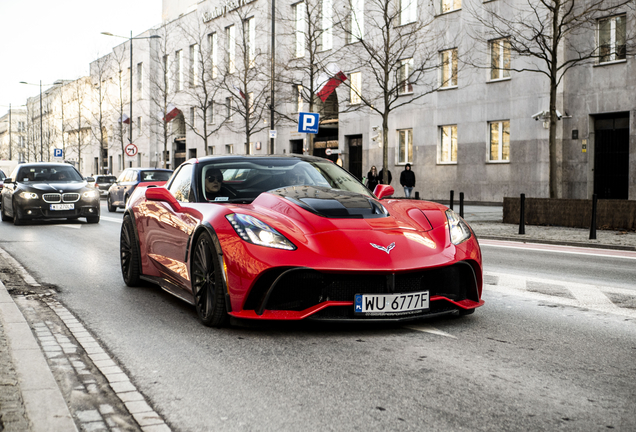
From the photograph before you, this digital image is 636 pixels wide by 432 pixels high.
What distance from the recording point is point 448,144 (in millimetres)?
32062

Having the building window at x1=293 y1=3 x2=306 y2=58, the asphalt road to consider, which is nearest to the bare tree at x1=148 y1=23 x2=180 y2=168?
the building window at x1=293 y1=3 x2=306 y2=58

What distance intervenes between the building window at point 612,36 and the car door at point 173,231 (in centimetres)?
2162

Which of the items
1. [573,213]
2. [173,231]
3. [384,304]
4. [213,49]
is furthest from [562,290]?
[213,49]

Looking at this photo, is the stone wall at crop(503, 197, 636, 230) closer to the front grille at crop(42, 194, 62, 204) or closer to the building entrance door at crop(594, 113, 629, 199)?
the building entrance door at crop(594, 113, 629, 199)

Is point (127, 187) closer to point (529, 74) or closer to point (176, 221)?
point (529, 74)

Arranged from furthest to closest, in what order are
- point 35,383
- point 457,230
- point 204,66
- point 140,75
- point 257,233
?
point 140,75 → point 204,66 → point 457,230 → point 257,233 → point 35,383

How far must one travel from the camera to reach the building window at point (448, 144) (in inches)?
1250

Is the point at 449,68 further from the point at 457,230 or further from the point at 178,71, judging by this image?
the point at 178,71

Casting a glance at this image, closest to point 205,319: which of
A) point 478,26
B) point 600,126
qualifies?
point 600,126

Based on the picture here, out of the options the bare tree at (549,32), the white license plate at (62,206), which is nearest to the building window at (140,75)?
the bare tree at (549,32)

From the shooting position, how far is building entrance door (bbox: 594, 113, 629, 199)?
2581 centimetres

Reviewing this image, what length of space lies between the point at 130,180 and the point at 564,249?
1663 cm

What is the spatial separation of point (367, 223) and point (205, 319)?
4.67 feet

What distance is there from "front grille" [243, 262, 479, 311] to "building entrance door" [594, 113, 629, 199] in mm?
22775
